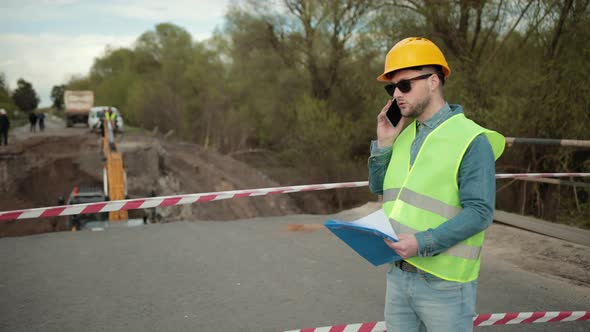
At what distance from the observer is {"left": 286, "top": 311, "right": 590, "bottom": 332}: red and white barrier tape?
3893 mm

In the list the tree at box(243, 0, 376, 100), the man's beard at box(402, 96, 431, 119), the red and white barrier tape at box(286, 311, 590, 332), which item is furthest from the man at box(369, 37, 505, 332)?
the tree at box(243, 0, 376, 100)

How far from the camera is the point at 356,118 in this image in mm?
30453

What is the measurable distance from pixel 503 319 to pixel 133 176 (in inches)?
1096

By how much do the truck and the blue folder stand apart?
46825 mm

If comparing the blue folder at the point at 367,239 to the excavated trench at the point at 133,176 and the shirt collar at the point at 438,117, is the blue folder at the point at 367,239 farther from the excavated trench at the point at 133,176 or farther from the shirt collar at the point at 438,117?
the excavated trench at the point at 133,176

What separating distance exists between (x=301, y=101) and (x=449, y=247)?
29354 mm

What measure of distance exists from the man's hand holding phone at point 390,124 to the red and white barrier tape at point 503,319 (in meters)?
1.80

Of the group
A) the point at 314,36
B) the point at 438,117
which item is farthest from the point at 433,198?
the point at 314,36

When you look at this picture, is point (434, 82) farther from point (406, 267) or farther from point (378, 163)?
point (406, 267)

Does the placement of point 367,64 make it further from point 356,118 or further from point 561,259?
point 561,259

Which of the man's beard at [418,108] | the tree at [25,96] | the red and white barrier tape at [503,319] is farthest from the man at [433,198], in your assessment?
the tree at [25,96]

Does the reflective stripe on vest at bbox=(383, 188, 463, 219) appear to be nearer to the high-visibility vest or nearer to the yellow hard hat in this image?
the high-visibility vest

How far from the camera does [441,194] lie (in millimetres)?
2332

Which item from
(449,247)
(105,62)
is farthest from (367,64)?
(105,62)
